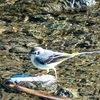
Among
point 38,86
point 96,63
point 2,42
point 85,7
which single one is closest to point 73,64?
point 96,63

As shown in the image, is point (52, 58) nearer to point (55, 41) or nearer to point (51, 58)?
point (51, 58)

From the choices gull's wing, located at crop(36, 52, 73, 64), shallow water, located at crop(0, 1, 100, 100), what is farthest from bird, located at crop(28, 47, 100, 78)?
shallow water, located at crop(0, 1, 100, 100)

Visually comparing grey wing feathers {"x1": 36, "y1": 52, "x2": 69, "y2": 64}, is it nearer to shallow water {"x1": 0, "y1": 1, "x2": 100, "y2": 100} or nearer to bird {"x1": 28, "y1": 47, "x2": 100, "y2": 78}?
bird {"x1": 28, "y1": 47, "x2": 100, "y2": 78}

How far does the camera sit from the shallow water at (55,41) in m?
8.16

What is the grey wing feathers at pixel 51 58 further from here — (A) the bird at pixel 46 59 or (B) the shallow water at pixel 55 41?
(B) the shallow water at pixel 55 41

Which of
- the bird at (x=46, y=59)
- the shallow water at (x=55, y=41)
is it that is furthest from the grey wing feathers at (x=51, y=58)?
the shallow water at (x=55, y=41)

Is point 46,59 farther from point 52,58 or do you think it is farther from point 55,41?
point 55,41

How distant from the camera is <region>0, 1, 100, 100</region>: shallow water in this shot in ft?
26.8

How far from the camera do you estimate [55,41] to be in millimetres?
10102

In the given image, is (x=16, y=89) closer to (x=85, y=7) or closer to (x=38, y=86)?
(x=38, y=86)

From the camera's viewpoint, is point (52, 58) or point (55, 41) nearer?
point (52, 58)

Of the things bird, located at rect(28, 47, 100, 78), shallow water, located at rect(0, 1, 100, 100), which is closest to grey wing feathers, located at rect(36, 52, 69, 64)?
bird, located at rect(28, 47, 100, 78)

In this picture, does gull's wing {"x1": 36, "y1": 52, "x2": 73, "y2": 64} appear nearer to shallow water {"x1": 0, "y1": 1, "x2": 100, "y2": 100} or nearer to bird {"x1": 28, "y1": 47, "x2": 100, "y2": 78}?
bird {"x1": 28, "y1": 47, "x2": 100, "y2": 78}

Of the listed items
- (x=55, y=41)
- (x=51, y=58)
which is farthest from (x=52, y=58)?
(x=55, y=41)
